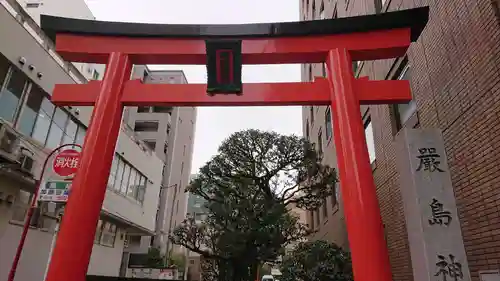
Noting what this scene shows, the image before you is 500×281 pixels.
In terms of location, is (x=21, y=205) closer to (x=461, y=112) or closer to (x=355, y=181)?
(x=355, y=181)

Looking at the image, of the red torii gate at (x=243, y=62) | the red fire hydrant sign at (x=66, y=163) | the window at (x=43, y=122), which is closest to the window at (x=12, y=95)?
the window at (x=43, y=122)

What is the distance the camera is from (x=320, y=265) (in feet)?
36.8

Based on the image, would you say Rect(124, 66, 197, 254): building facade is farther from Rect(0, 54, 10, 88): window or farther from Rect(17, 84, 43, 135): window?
Rect(0, 54, 10, 88): window

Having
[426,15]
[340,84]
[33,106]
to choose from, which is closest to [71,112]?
[33,106]

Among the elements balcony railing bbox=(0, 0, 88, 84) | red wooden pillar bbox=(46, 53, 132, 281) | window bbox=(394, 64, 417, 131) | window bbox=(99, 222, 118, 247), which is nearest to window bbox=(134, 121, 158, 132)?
window bbox=(99, 222, 118, 247)

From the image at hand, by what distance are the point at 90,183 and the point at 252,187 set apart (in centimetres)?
1147

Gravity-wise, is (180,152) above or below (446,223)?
above

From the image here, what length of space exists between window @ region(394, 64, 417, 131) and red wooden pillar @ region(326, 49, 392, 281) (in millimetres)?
3530

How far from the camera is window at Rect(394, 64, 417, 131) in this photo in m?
8.89

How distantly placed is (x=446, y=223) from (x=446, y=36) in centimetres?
403

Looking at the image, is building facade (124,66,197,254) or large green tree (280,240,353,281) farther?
building facade (124,66,197,254)

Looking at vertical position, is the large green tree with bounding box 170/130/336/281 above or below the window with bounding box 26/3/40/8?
below

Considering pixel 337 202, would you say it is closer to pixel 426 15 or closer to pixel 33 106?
pixel 426 15

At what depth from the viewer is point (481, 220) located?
5656 millimetres
